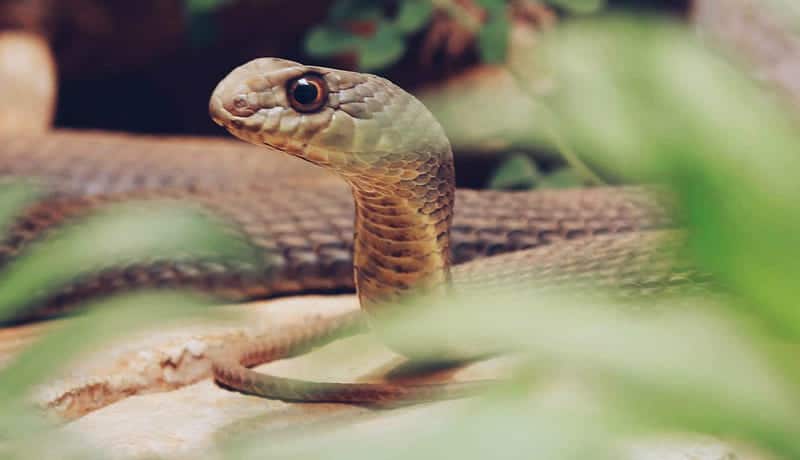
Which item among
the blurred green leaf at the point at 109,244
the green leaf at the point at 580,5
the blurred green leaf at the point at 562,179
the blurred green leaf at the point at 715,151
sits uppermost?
the green leaf at the point at 580,5

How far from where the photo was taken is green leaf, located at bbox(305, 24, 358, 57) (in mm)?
3279

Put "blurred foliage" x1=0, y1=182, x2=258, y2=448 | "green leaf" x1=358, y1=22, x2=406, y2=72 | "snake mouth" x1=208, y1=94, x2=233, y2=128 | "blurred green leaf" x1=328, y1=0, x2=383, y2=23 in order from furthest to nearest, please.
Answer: "blurred green leaf" x1=328, y1=0, x2=383, y2=23
"green leaf" x1=358, y1=22, x2=406, y2=72
"snake mouth" x1=208, y1=94, x2=233, y2=128
"blurred foliage" x1=0, y1=182, x2=258, y2=448

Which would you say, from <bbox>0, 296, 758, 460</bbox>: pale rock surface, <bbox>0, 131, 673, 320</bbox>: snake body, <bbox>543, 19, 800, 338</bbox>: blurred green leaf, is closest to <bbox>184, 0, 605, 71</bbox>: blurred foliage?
<bbox>0, 131, 673, 320</bbox>: snake body

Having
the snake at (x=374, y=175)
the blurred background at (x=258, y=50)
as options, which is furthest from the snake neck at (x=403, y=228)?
the blurred background at (x=258, y=50)

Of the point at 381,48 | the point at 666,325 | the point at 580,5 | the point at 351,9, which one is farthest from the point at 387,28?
the point at 666,325

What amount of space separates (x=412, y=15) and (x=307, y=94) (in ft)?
5.57

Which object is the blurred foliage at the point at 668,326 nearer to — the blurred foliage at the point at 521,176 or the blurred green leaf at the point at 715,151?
the blurred green leaf at the point at 715,151

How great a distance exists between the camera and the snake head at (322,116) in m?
1.54

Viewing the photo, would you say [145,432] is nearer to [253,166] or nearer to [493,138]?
[493,138]

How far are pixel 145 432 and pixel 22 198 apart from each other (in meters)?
0.71

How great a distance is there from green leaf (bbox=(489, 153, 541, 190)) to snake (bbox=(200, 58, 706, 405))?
3.25 ft

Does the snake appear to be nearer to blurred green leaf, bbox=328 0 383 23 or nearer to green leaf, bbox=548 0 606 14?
green leaf, bbox=548 0 606 14

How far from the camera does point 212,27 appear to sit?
15.5ft

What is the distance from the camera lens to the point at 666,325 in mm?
613
